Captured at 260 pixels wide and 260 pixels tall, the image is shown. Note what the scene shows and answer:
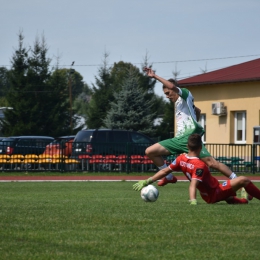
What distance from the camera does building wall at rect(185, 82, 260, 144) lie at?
38594mm

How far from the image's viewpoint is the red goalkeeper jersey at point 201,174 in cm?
1039

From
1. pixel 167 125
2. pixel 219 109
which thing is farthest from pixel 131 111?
pixel 219 109

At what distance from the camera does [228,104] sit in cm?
4019

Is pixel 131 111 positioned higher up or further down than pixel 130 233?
higher up

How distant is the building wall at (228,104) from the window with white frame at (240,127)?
0.84 feet

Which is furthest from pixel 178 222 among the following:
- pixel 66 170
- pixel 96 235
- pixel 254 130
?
pixel 254 130

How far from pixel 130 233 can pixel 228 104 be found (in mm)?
33522

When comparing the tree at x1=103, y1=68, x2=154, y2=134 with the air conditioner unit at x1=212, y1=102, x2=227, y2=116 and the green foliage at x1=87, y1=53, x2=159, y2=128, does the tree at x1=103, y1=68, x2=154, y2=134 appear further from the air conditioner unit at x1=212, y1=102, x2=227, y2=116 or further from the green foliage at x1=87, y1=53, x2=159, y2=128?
the air conditioner unit at x1=212, y1=102, x2=227, y2=116

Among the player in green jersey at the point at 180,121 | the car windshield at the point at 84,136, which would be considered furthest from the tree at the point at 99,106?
the player in green jersey at the point at 180,121

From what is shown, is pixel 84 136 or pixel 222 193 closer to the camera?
pixel 222 193

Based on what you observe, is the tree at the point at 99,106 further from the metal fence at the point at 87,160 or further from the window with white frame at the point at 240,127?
the metal fence at the point at 87,160

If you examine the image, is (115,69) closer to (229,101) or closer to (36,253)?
(229,101)

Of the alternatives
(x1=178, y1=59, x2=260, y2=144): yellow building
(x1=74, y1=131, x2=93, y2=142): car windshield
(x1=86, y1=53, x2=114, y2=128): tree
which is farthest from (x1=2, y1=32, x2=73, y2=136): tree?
(x1=74, y1=131, x2=93, y2=142): car windshield

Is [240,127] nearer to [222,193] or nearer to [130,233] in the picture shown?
[222,193]
